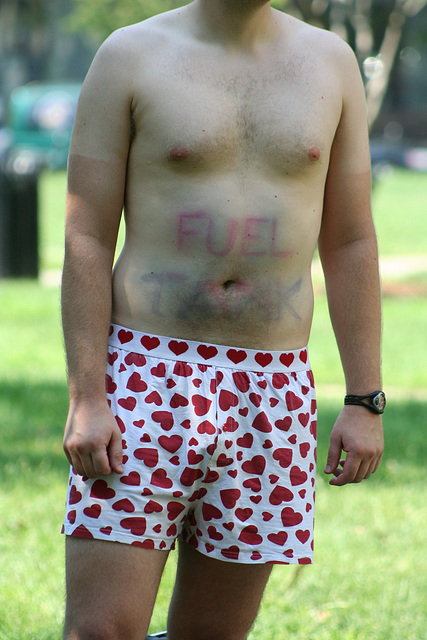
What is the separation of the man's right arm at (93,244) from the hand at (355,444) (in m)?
0.63

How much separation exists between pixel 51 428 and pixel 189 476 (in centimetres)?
390

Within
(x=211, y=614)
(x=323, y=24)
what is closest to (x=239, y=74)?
(x=211, y=614)

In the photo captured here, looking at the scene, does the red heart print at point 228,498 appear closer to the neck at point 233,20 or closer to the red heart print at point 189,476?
the red heart print at point 189,476

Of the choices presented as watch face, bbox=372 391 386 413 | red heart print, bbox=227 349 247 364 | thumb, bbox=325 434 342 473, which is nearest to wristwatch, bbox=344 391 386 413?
watch face, bbox=372 391 386 413

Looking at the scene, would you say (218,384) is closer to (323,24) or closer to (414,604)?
(414,604)

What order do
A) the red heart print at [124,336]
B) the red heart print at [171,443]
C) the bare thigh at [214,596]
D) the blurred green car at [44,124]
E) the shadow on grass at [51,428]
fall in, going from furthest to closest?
the blurred green car at [44,124] < the shadow on grass at [51,428] < the bare thigh at [214,596] < the red heart print at [124,336] < the red heart print at [171,443]

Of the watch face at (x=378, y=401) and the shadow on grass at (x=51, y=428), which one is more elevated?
the watch face at (x=378, y=401)

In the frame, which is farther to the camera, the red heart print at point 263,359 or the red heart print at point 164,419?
the red heart print at point 263,359

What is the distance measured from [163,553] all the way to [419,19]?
1434 inches

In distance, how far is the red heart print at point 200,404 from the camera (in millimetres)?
2264

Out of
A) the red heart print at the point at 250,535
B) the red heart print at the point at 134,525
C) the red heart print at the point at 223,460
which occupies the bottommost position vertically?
the red heart print at the point at 250,535

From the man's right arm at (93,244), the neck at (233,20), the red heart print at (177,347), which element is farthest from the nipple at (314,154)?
the red heart print at (177,347)

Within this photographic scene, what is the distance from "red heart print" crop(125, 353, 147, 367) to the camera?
7.54 feet

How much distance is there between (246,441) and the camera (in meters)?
2.34
